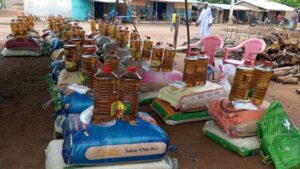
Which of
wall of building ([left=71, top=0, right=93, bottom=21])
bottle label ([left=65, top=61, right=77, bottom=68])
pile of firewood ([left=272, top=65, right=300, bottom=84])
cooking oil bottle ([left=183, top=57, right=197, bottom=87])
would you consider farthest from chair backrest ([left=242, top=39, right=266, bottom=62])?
wall of building ([left=71, top=0, right=93, bottom=21])

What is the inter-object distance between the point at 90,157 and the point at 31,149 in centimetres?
103

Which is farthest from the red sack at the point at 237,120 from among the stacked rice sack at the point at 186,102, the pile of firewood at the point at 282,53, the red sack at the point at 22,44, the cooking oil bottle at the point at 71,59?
the red sack at the point at 22,44

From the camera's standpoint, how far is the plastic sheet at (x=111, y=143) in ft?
6.50

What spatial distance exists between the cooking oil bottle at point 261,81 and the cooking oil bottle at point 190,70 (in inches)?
25.9

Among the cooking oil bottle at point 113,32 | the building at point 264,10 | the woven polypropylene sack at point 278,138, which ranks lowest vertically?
the woven polypropylene sack at point 278,138

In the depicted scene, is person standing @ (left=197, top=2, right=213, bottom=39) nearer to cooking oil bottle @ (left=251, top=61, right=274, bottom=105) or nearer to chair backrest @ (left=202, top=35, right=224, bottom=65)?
chair backrest @ (left=202, top=35, right=224, bottom=65)

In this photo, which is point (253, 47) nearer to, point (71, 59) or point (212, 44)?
point (212, 44)

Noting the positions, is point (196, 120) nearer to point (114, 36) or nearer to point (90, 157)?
point (90, 157)

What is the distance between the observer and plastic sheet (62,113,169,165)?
1.98 meters

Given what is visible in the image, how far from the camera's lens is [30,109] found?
369cm

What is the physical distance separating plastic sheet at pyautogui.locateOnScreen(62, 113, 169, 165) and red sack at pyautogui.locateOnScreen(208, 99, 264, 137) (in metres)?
0.87

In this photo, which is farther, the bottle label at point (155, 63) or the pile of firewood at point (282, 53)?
the pile of firewood at point (282, 53)

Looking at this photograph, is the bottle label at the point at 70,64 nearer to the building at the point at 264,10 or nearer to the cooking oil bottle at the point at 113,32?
the cooking oil bottle at the point at 113,32

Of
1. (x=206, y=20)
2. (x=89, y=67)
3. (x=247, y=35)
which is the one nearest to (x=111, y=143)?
(x=89, y=67)
